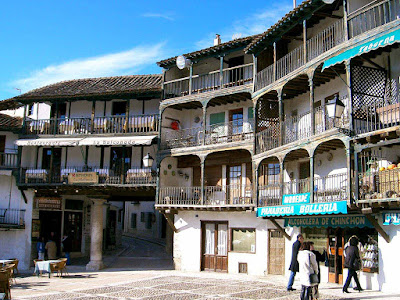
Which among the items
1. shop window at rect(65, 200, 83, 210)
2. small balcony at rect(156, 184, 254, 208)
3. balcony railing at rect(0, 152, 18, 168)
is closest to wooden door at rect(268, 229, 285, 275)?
small balcony at rect(156, 184, 254, 208)

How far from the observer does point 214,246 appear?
82.7 feet

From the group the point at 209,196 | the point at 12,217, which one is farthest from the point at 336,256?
the point at 12,217

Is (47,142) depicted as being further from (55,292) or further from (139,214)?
(139,214)

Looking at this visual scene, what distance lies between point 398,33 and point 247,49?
9530 millimetres

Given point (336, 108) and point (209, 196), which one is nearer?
point (336, 108)

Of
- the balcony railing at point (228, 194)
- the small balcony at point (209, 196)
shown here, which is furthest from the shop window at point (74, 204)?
the balcony railing at point (228, 194)

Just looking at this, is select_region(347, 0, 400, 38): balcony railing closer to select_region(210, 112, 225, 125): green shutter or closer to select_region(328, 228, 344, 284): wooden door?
select_region(328, 228, 344, 284): wooden door

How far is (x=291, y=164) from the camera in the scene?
23078 millimetres

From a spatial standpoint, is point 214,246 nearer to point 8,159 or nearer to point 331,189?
point 331,189

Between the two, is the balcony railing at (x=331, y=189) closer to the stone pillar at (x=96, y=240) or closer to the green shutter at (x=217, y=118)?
the green shutter at (x=217, y=118)

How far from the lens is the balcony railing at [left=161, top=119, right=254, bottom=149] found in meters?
25.3

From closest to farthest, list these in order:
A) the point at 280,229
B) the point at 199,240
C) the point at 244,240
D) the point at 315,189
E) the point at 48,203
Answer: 1. the point at 315,189
2. the point at 280,229
3. the point at 244,240
4. the point at 199,240
5. the point at 48,203

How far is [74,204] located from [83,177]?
203 inches

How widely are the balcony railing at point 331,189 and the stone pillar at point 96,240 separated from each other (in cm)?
1331
